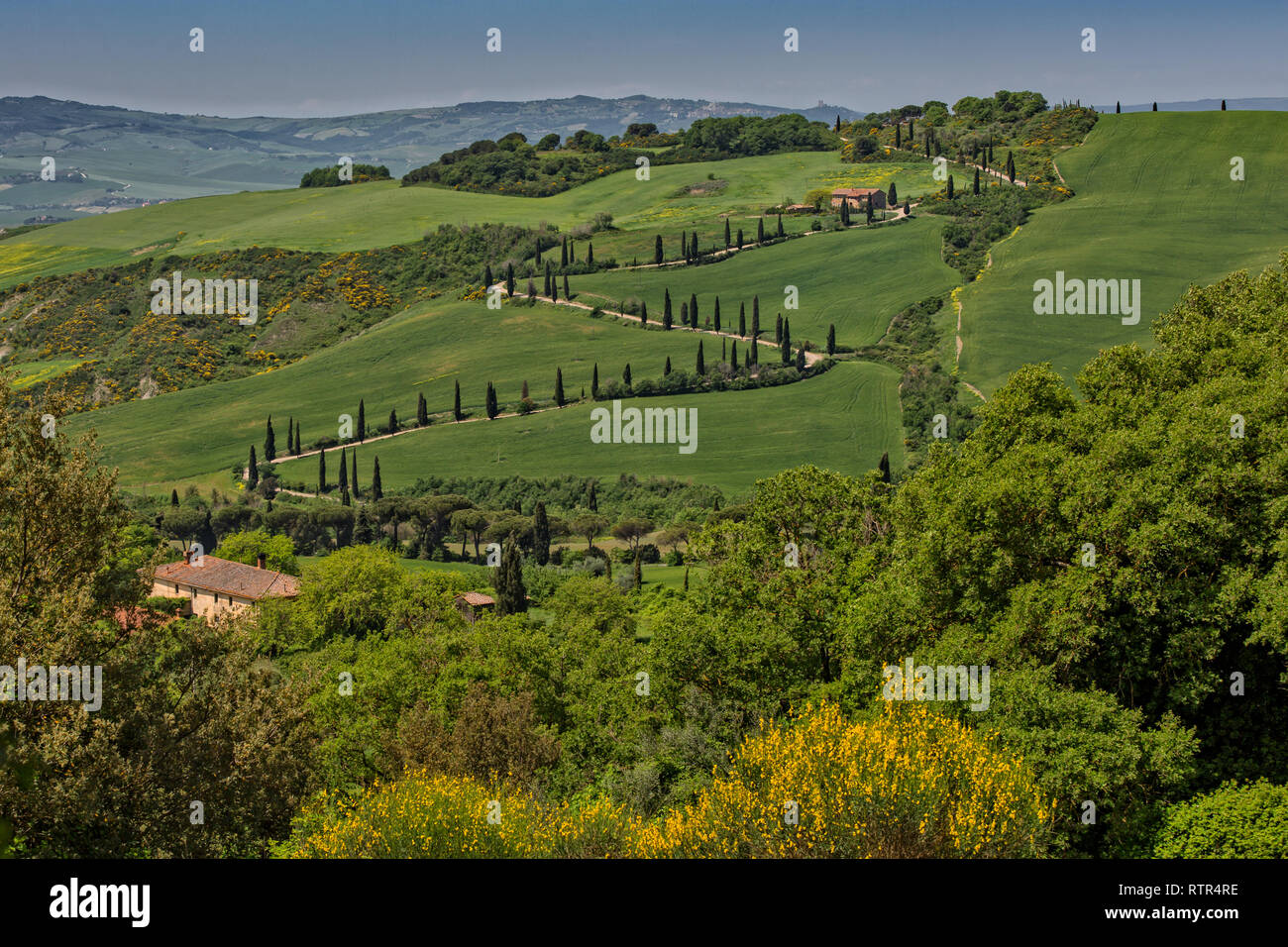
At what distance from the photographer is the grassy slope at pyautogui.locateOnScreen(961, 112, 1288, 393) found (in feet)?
473

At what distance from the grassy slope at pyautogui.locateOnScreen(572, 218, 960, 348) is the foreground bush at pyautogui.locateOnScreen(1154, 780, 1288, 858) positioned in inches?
5569

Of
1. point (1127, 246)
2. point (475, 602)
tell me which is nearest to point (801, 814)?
point (475, 602)

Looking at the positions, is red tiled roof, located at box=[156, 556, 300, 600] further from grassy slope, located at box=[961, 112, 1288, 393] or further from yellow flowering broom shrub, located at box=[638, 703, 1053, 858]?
grassy slope, located at box=[961, 112, 1288, 393]

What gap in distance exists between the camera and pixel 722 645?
3350cm

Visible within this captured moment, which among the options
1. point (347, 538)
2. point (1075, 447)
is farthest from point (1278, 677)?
point (347, 538)

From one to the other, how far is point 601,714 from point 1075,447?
1993cm

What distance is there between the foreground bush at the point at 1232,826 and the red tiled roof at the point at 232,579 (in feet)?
246

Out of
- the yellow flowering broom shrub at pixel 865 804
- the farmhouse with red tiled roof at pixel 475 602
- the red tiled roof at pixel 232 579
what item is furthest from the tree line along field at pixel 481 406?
the yellow flowering broom shrub at pixel 865 804

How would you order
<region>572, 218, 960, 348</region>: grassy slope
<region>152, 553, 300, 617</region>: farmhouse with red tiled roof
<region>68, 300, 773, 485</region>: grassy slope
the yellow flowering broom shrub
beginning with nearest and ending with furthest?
the yellow flowering broom shrub → <region>152, 553, 300, 617</region>: farmhouse with red tiled roof → <region>68, 300, 773, 485</region>: grassy slope → <region>572, 218, 960, 348</region>: grassy slope

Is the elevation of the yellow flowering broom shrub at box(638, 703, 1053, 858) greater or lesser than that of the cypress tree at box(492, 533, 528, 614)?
greater

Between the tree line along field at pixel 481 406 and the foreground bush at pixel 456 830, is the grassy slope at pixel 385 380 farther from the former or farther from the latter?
the foreground bush at pixel 456 830

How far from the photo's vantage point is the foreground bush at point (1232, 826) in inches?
908

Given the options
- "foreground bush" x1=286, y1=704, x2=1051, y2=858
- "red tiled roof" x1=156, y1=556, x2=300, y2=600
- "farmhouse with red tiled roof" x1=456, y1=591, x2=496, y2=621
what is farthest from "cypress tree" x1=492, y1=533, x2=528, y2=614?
"foreground bush" x1=286, y1=704, x2=1051, y2=858

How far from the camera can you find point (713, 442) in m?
142
